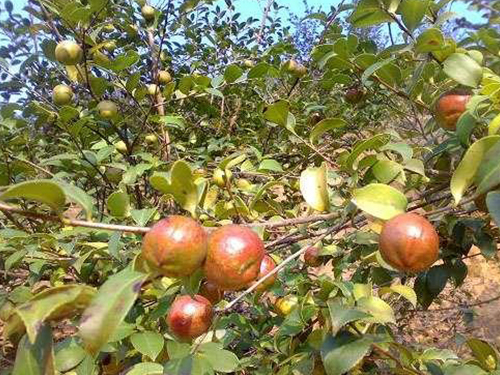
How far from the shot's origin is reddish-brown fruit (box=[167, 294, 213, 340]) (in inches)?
35.6

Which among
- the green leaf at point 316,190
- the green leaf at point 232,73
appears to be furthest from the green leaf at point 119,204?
the green leaf at point 232,73

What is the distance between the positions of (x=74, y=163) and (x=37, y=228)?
306 millimetres

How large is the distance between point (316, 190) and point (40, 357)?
0.57m

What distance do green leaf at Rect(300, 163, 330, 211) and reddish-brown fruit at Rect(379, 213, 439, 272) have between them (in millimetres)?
203

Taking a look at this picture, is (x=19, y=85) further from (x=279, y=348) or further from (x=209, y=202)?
(x=279, y=348)

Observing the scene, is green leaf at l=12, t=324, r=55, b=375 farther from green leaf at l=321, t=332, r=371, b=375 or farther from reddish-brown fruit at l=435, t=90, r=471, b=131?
reddish-brown fruit at l=435, t=90, r=471, b=131

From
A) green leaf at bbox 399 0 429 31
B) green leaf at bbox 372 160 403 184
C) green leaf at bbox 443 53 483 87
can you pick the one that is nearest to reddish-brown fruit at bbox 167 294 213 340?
green leaf at bbox 372 160 403 184

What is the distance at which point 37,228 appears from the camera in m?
2.14

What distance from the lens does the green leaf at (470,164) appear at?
0.87 metres

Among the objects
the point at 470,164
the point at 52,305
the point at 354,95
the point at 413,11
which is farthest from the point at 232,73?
the point at 52,305

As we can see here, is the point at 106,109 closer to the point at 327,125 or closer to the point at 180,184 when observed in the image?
the point at 327,125

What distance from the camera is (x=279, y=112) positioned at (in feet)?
4.55

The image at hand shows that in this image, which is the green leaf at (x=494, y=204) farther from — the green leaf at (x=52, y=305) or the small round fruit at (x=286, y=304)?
the small round fruit at (x=286, y=304)

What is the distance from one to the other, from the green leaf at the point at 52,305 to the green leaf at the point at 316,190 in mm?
460
